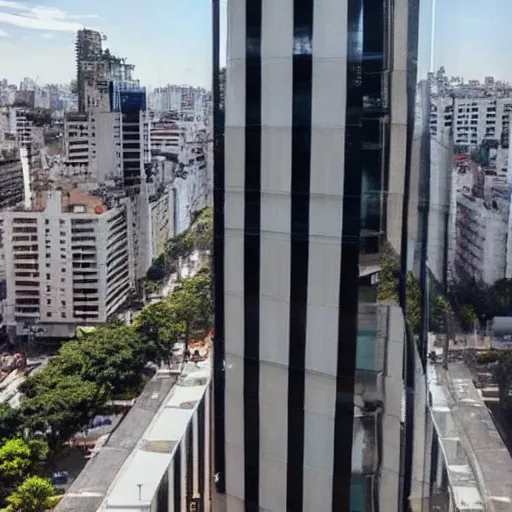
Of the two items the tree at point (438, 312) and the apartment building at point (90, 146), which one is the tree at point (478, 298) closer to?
the tree at point (438, 312)

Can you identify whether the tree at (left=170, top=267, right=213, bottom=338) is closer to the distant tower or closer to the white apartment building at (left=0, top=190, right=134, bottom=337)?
the white apartment building at (left=0, top=190, right=134, bottom=337)

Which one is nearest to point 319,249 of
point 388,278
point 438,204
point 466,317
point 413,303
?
point 388,278

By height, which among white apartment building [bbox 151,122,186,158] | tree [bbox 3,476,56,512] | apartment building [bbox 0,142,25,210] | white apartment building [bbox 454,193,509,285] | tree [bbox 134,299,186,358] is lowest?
tree [bbox 3,476,56,512]

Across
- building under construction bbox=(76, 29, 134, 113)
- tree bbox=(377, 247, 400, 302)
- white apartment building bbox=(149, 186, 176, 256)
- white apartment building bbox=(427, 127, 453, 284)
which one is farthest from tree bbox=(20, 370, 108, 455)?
tree bbox=(377, 247, 400, 302)

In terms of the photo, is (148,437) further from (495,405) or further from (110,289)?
(495,405)

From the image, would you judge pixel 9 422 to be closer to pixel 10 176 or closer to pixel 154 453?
pixel 154 453

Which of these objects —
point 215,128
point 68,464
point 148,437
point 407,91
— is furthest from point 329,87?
point 68,464

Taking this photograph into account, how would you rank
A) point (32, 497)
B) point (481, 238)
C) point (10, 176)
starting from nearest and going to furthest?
1. point (32, 497)
2. point (481, 238)
3. point (10, 176)
